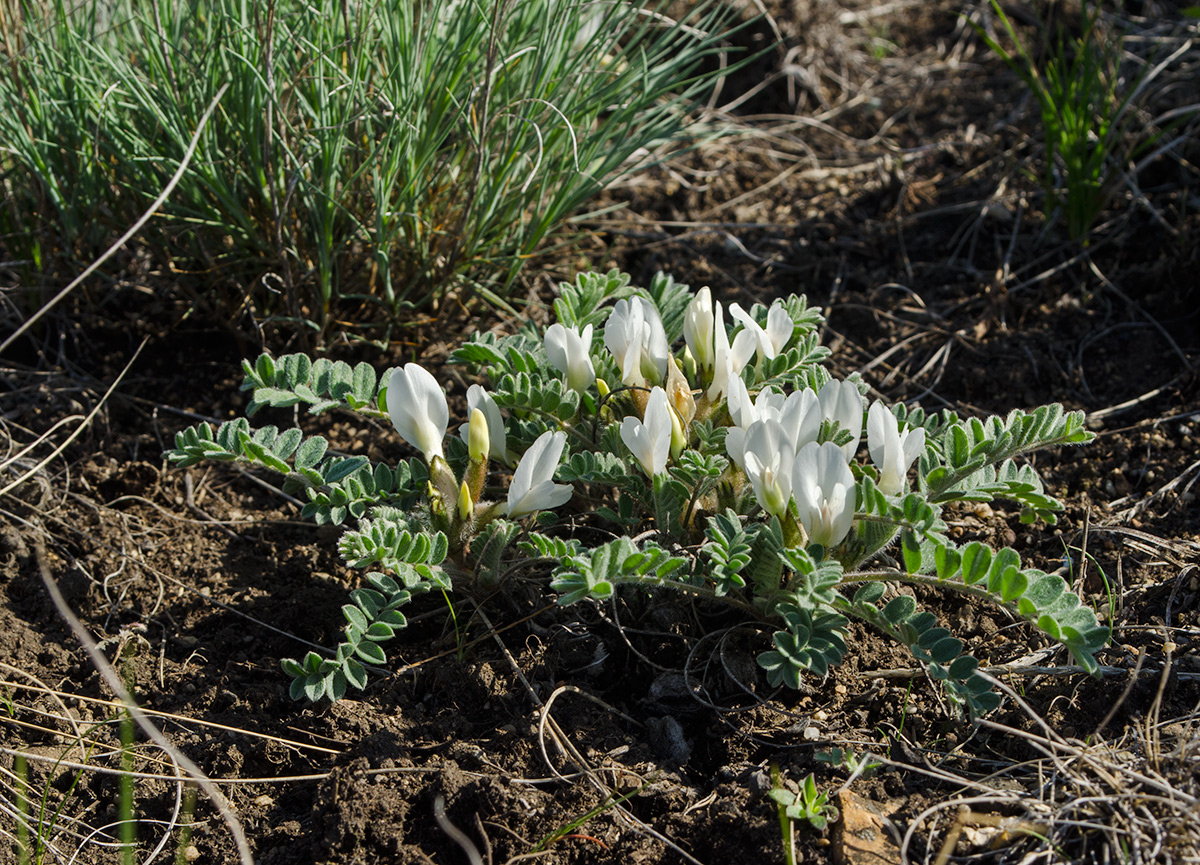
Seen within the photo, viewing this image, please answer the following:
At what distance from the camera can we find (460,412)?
2607 mm

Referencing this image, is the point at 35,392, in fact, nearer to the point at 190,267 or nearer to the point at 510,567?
the point at 190,267

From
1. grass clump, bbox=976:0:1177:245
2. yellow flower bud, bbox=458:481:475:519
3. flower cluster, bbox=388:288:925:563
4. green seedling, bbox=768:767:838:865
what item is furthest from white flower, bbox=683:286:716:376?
grass clump, bbox=976:0:1177:245

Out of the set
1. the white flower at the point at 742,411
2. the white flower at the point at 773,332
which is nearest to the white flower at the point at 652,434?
the white flower at the point at 742,411

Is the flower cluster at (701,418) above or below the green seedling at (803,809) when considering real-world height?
above

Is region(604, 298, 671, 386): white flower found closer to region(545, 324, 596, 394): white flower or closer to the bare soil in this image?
region(545, 324, 596, 394): white flower

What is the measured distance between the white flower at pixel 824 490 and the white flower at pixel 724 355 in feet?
1.29

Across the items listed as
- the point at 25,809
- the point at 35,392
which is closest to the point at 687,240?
the point at 35,392

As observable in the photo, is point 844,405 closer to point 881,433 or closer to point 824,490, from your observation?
point 881,433

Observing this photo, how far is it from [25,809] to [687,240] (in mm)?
2358

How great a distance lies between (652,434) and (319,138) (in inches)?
47.4

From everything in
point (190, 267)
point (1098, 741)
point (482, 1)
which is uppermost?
point (482, 1)

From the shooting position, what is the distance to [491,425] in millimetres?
2020

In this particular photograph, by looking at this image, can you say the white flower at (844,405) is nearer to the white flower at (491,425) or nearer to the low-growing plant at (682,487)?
the low-growing plant at (682,487)

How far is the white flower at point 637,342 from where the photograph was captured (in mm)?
2006
